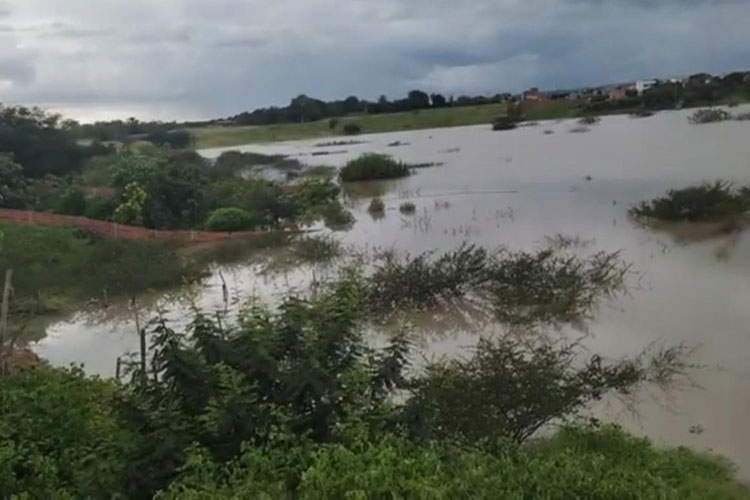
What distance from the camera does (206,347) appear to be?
653 centimetres

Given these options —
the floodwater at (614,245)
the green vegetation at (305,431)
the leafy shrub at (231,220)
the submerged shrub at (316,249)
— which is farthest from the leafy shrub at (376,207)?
the green vegetation at (305,431)

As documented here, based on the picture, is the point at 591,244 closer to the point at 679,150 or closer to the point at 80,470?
the point at 80,470

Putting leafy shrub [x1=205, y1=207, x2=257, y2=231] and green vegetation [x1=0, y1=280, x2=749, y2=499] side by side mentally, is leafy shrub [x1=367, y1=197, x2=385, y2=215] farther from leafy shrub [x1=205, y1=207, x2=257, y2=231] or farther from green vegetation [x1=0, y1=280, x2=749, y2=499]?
green vegetation [x1=0, y1=280, x2=749, y2=499]

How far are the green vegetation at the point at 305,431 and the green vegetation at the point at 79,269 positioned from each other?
403 inches

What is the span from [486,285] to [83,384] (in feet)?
27.7

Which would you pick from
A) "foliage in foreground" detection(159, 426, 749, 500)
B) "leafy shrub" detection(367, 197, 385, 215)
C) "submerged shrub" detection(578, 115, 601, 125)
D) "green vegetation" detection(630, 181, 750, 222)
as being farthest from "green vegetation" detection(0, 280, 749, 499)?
"submerged shrub" detection(578, 115, 601, 125)

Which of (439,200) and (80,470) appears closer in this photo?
(80,470)

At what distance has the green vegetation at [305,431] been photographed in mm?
4773

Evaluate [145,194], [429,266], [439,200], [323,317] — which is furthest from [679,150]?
[323,317]

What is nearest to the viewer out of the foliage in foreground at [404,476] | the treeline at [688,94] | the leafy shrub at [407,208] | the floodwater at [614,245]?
the foliage in foreground at [404,476]

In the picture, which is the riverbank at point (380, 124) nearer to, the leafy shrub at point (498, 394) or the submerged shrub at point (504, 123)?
the submerged shrub at point (504, 123)

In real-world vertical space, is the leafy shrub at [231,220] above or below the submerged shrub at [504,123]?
above

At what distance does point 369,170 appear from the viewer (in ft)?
132

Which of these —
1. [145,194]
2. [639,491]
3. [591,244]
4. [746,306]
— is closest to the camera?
[639,491]
